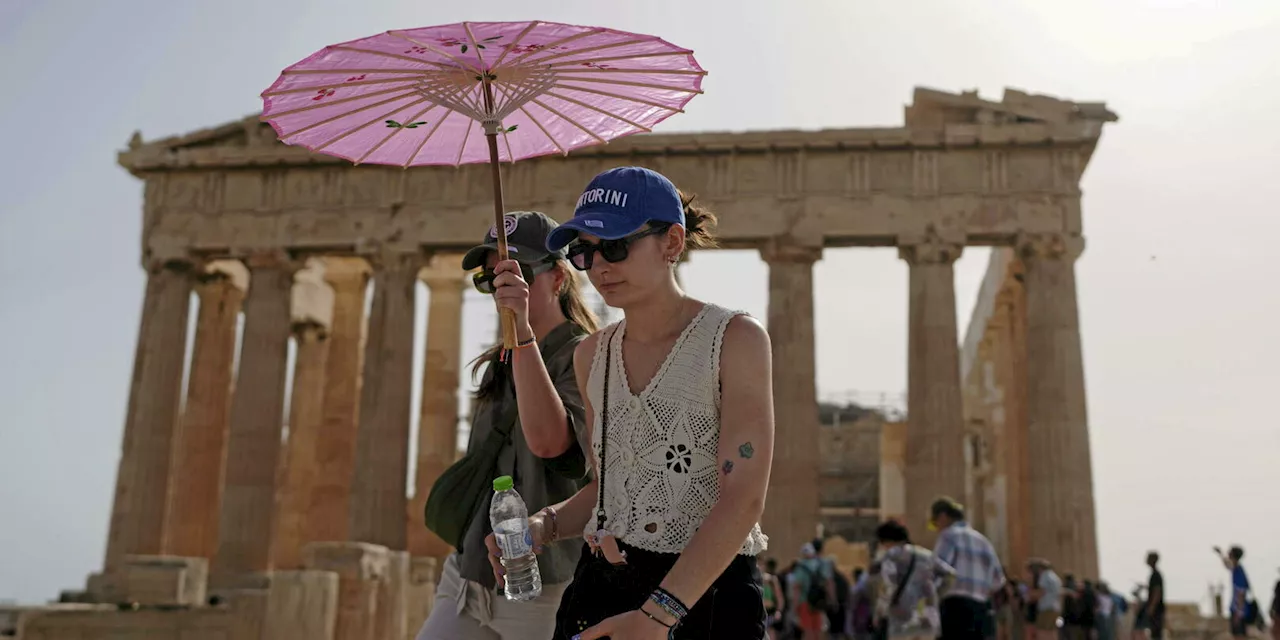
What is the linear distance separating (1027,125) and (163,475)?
779 inches

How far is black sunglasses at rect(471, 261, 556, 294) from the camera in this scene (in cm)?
482

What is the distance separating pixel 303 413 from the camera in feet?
112

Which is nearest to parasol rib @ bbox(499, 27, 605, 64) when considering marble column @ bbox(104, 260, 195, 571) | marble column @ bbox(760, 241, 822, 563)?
marble column @ bbox(760, 241, 822, 563)

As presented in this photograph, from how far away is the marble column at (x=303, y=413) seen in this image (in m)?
33.3

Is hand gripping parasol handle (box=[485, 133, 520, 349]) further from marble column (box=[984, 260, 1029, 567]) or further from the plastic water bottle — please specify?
marble column (box=[984, 260, 1029, 567])

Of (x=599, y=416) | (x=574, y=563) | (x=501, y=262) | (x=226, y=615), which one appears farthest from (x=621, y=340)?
(x=226, y=615)

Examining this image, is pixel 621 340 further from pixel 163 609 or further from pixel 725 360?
pixel 163 609

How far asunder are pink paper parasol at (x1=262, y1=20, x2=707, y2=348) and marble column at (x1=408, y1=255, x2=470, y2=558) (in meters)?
25.6

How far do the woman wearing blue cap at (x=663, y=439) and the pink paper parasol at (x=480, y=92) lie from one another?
862mm

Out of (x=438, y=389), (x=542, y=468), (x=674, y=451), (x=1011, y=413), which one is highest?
(x=438, y=389)

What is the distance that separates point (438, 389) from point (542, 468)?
27.8m

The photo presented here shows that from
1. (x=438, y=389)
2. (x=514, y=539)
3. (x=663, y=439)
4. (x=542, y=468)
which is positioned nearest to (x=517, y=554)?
(x=514, y=539)

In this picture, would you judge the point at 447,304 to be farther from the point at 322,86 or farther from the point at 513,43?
the point at 513,43

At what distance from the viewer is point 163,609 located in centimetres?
1599
